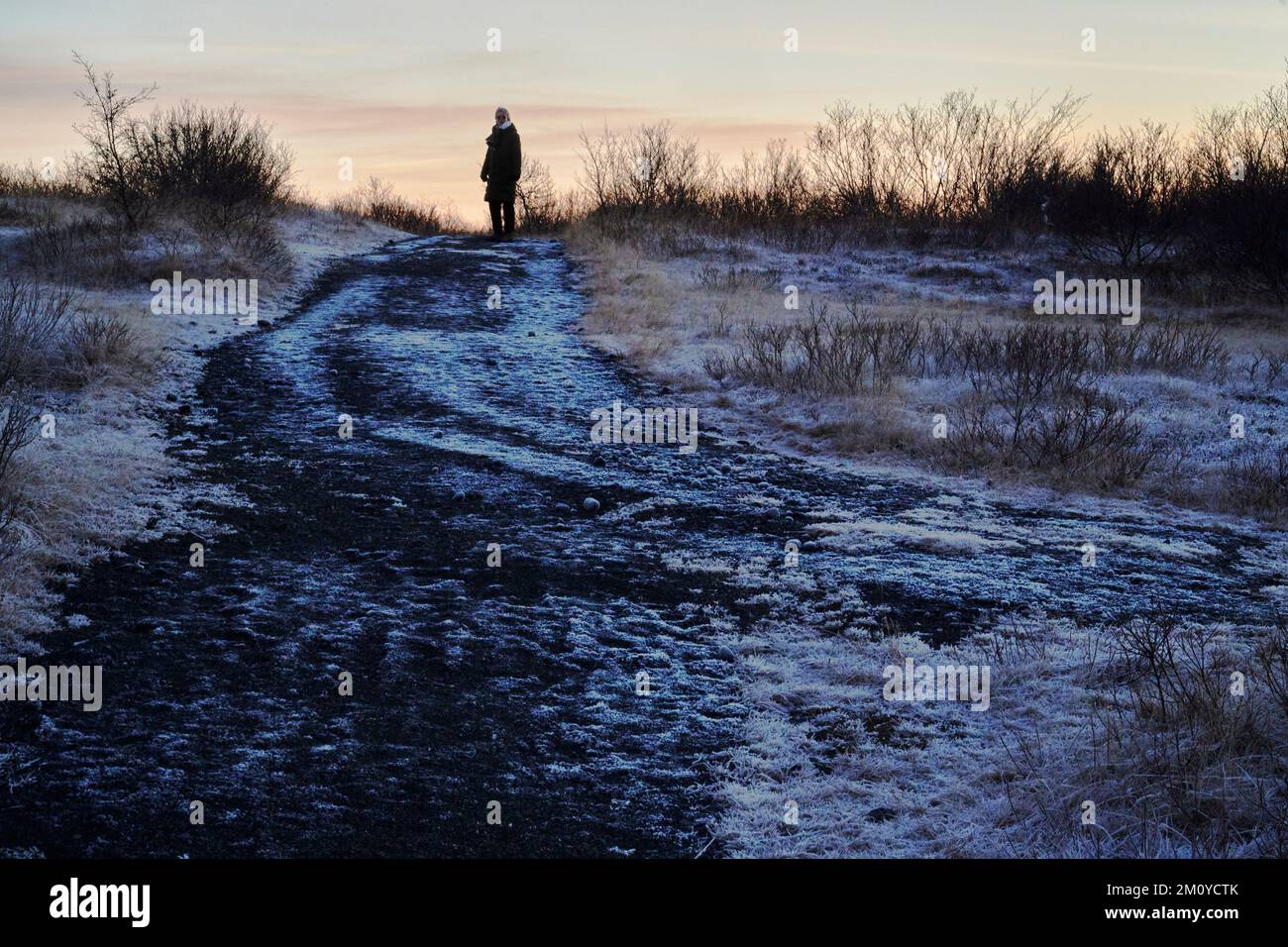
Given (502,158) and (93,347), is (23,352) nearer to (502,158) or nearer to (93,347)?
(93,347)

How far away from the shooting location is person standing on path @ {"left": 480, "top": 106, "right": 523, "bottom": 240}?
18672 millimetres

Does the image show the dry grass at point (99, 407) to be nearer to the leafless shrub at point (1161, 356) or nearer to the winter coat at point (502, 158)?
the winter coat at point (502, 158)

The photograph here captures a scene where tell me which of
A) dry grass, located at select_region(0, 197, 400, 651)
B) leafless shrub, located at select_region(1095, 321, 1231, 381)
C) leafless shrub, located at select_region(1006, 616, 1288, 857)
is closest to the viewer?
leafless shrub, located at select_region(1006, 616, 1288, 857)

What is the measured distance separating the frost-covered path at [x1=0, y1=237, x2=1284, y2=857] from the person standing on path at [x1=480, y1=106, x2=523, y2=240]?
10.4 m

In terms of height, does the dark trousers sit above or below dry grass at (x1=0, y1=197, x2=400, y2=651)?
above

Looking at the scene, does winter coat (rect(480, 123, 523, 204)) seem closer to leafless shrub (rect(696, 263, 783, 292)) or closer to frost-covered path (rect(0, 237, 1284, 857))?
leafless shrub (rect(696, 263, 783, 292))

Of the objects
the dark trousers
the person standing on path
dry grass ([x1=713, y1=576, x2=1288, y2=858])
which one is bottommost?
dry grass ([x1=713, y1=576, x2=1288, y2=858])

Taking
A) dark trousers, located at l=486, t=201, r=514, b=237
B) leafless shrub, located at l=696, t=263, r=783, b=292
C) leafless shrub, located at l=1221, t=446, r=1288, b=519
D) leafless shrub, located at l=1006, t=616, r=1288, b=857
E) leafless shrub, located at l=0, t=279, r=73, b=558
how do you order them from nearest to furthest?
leafless shrub, located at l=1006, t=616, r=1288, b=857, leafless shrub, located at l=0, t=279, r=73, b=558, leafless shrub, located at l=1221, t=446, r=1288, b=519, leafless shrub, located at l=696, t=263, r=783, b=292, dark trousers, located at l=486, t=201, r=514, b=237

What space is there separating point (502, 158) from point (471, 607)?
15.2 metres

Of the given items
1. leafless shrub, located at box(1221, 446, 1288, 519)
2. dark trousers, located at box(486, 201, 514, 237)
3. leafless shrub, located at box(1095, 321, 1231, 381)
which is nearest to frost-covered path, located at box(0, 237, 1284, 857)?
leafless shrub, located at box(1221, 446, 1288, 519)

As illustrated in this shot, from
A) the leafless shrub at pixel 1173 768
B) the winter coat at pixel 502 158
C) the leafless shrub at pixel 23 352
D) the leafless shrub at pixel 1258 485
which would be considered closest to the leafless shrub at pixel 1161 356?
the leafless shrub at pixel 1258 485

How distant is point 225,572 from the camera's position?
5.14 metres
